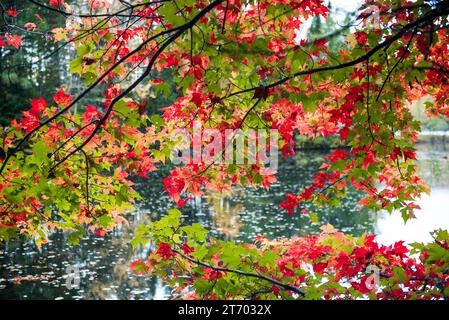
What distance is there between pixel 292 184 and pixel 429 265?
16.3m

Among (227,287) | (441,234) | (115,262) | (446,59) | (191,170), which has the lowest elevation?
(115,262)

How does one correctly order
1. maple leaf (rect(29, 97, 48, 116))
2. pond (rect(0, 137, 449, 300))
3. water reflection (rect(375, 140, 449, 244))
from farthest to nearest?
water reflection (rect(375, 140, 449, 244)), pond (rect(0, 137, 449, 300)), maple leaf (rect(29, 97, 48, 116))

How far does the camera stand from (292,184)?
19141mm

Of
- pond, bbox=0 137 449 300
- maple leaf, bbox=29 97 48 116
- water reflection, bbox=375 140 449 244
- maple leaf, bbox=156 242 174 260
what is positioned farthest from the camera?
water reflection, bbox=375 140 449 244

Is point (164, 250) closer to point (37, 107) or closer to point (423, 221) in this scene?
point (37, 107)

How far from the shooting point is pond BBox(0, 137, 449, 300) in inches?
334

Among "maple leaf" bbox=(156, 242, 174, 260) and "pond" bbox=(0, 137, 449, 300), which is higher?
"maple leaf" bbox=(156, 242, 174, 260)

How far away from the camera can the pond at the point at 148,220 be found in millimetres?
8484

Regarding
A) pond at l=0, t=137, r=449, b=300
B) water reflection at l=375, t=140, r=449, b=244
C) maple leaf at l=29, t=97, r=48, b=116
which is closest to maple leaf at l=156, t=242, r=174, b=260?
maple leaf at l=29, t=97, r=48, b=116

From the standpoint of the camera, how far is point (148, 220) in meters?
13.4

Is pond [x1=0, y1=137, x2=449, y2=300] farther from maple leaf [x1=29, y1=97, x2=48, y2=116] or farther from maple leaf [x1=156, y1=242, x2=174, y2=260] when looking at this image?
maple leaf [x1=156, y1=242, x2=174, y2=260]
